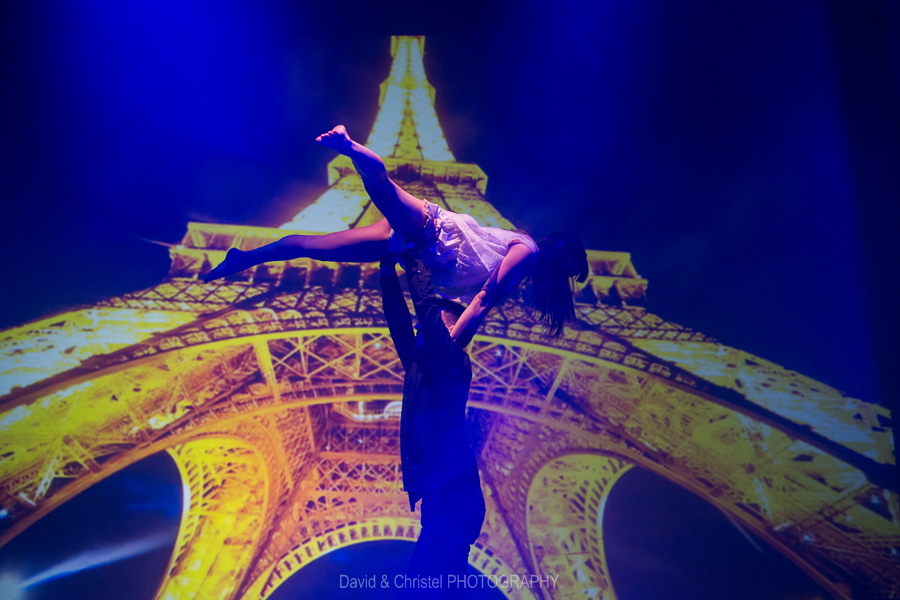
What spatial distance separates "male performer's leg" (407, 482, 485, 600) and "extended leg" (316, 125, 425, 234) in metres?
1.11

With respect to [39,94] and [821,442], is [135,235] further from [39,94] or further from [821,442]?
[821,442]

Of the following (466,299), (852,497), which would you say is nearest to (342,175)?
(466,299)

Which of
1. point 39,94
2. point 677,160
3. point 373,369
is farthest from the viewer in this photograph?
point 373,369

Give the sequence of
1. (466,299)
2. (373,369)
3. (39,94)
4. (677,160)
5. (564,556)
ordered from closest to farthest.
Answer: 1. (466,299)
2. (39,94)
3. (677,160)
4. (564,556)
5. (373,369)

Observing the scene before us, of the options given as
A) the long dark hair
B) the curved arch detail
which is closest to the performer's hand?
the long dark hair

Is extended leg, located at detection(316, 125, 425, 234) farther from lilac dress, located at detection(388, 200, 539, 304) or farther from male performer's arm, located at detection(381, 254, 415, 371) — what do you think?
male performer's arm, located at detection(381, 254, 415, 371)

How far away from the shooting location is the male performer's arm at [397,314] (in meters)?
1.68

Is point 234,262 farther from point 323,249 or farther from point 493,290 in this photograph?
point 493,290

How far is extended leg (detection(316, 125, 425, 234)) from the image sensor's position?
4.49ft

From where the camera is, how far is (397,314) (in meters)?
1.68

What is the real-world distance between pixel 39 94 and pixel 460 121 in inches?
135

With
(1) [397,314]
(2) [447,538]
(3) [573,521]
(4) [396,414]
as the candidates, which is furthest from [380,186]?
(3) [573,521]

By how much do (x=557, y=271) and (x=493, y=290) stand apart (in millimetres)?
449

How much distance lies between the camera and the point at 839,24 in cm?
332
